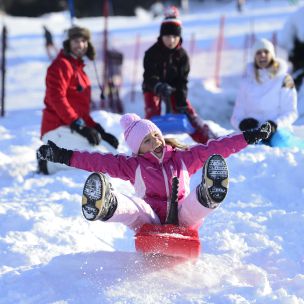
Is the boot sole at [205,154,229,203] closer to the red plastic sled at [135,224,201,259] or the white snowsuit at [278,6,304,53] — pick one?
the red plastic sled at [135,224,201,259]

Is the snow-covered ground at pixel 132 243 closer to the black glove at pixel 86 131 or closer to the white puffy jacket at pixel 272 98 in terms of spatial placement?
the black glove at pixel 86 131

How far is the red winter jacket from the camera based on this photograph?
5496mm

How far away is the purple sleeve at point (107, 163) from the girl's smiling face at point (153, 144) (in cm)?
10

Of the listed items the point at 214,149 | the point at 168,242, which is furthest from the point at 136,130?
the point at 168,242

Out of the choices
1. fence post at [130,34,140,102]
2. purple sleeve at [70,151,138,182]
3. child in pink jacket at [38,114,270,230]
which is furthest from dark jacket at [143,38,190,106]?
fence post at [130,34,140,102]

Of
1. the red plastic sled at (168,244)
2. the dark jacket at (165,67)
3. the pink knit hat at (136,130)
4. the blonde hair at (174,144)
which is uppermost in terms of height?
the dark jacket at (165,67)

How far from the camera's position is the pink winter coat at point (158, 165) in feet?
12.0

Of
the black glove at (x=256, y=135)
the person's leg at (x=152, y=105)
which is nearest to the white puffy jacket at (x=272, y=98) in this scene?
the person's leg at (x=152, y=105)

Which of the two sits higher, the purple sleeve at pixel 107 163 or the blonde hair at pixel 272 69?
the blonde hair at pixel 272 69

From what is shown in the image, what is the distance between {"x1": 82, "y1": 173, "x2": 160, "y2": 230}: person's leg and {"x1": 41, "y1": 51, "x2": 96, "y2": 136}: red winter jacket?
88.2 inches

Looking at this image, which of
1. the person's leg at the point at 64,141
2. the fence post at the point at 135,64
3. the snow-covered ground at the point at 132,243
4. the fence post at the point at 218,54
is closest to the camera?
the snow-covered ground at the point at 132,243

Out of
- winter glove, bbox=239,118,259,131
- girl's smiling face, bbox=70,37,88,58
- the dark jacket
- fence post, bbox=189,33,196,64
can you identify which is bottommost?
winter glove, bbox=239,118,259,131

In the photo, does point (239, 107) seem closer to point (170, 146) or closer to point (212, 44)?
point (170, 146)

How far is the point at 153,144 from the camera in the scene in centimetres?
368
